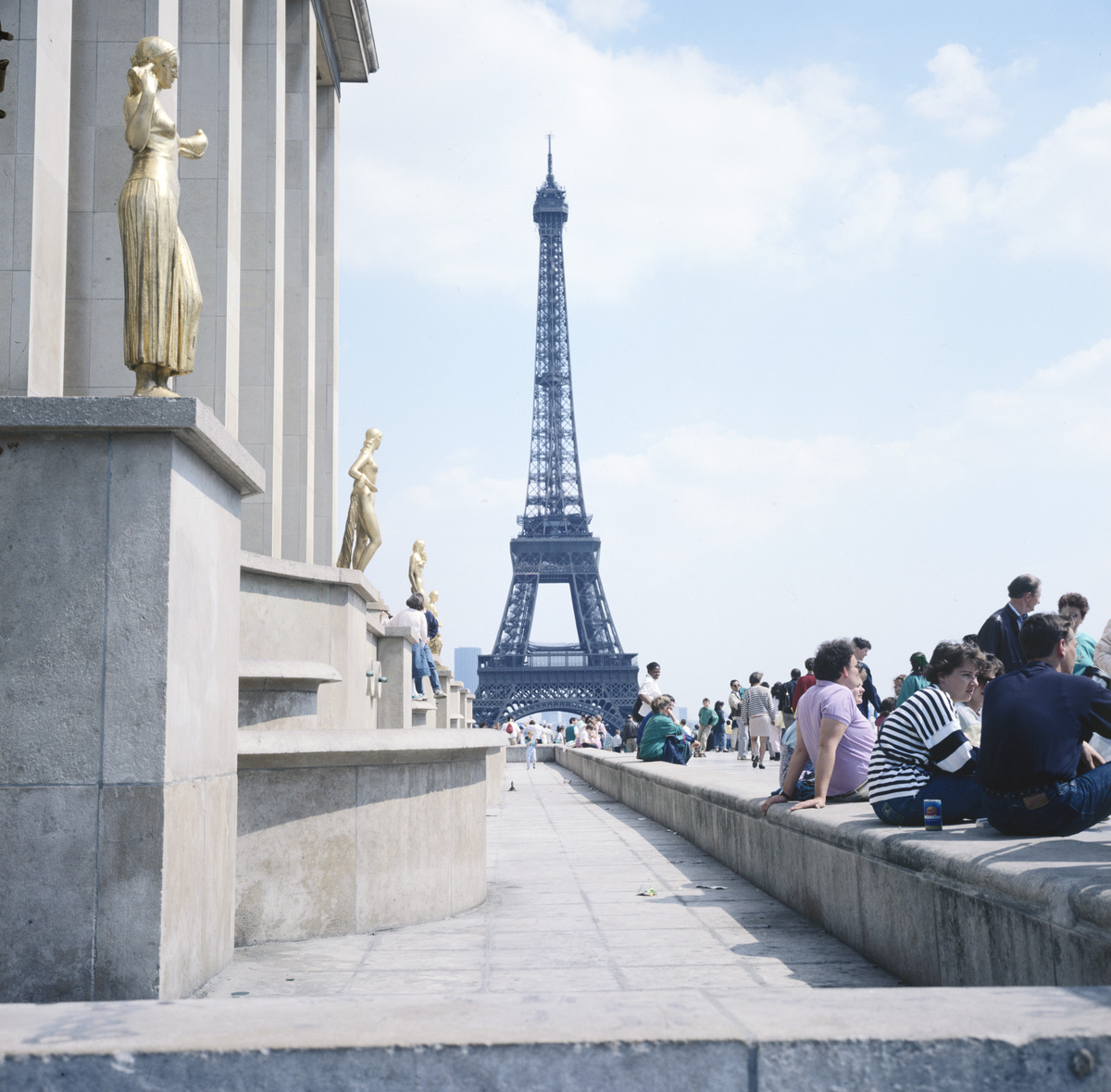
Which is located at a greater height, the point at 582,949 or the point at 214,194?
the point at 214,194

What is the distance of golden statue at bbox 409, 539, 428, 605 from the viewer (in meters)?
26.6

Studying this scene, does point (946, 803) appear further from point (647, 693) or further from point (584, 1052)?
point (647, 693)

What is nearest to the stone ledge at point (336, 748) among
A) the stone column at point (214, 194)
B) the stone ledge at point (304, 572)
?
the stone ledge at point (304, 572)

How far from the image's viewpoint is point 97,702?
14.7 feet

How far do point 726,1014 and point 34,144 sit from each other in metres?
9.79

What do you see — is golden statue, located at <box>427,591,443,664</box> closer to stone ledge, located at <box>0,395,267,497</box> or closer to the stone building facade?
the stone building facade

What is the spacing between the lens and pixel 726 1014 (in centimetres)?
263

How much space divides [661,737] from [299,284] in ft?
33.2

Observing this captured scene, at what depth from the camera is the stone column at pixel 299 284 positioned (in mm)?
20484

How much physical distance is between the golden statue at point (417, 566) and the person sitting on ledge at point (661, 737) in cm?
1108

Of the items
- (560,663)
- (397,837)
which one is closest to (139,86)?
(397,837)

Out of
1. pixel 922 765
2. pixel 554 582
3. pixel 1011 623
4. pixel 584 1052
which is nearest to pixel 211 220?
pixel 1011 623

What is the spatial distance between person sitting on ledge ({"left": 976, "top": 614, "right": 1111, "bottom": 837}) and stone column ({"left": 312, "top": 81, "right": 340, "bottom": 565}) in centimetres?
1932

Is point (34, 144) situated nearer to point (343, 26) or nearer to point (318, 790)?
point (318, 790)
